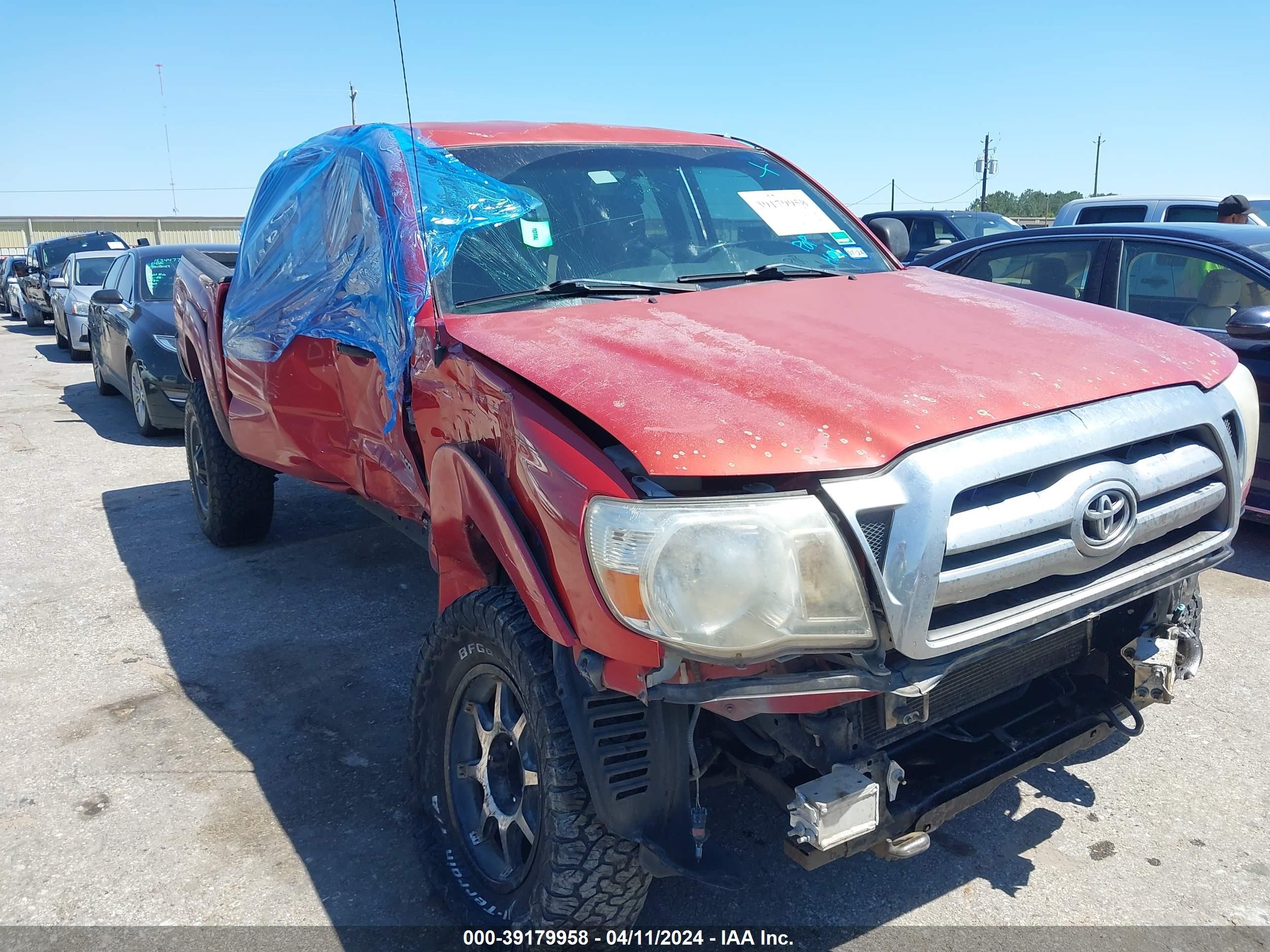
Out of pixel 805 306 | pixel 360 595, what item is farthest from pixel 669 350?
pixel 360 595

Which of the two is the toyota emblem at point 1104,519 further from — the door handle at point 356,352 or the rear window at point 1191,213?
the rear window at point 1191,213

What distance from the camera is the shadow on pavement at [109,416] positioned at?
8875 millimetres

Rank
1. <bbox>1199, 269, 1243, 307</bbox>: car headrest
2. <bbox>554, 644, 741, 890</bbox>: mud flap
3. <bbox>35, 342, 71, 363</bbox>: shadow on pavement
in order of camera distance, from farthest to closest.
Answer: <bbox>35, 342, 71, 363</bbox>: shadow on pavement, <bbox>1199, 269, 1243, 307</bbox>: car headrest, <bbox>554, 644, 741, 890</bbox>: mud flap

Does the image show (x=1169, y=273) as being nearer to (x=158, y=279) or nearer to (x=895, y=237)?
(x=895, y=237)

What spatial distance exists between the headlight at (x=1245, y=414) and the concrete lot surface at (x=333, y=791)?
43.8 inches

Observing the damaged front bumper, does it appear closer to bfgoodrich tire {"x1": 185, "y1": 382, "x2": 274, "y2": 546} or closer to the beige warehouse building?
bfgoodrich tire {"x1": 185, "y1": 382, "x2": 274, "y2": 546}

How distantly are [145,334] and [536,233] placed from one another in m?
6.81

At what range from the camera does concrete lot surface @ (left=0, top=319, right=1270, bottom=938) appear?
268 centimetres

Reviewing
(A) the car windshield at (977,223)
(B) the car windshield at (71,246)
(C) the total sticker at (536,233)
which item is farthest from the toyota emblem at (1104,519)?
(B) the car windshield at (71,246)

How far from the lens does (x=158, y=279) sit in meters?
9.52

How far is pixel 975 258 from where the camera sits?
636cm

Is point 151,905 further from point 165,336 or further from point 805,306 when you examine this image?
point 165,336

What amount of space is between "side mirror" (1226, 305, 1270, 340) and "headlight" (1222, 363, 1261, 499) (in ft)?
5.11

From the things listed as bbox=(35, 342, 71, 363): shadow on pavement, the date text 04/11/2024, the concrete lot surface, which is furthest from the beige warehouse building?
the date text 04/11/2024
